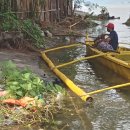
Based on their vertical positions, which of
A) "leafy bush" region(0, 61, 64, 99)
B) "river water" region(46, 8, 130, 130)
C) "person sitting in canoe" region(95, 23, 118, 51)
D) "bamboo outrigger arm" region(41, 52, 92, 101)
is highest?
"person sitting in canoe" region(95, 23, 118, 51)

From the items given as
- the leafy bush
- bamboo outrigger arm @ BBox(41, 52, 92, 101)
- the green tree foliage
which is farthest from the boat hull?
the green tree foliage

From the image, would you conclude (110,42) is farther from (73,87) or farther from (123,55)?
(73,87)

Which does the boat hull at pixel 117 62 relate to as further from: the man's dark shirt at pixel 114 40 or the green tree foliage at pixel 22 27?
the green tree foliage at pixel 22 27

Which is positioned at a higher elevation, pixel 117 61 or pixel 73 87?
pixel 117 61

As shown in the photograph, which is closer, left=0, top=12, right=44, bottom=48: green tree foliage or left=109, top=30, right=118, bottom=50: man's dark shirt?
left=109, top=30, right=118, bottom=50: man's dark shirt

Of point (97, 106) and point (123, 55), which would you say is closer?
point (97, 106)

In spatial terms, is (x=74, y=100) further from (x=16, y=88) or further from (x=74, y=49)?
(x=74, y=49)

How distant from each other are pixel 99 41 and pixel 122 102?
481cm

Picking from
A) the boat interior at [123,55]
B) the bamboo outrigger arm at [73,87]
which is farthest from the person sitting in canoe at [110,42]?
the bamboo outrigger arm at [73,87]

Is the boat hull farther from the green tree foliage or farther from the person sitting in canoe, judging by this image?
the green tree foliage

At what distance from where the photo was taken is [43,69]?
44.0 feet

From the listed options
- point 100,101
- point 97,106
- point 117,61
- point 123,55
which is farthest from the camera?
point 123,55

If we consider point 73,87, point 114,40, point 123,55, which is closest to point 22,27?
point 114,40

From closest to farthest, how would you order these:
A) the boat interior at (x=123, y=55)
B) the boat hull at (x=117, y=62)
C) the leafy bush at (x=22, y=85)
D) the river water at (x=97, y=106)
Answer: the river water at (x=97, y=106) < the leafy bush at (x=22, y=85) < the boat hull at (x=117, y=62) < the boat interior at (x=123, y=55)
